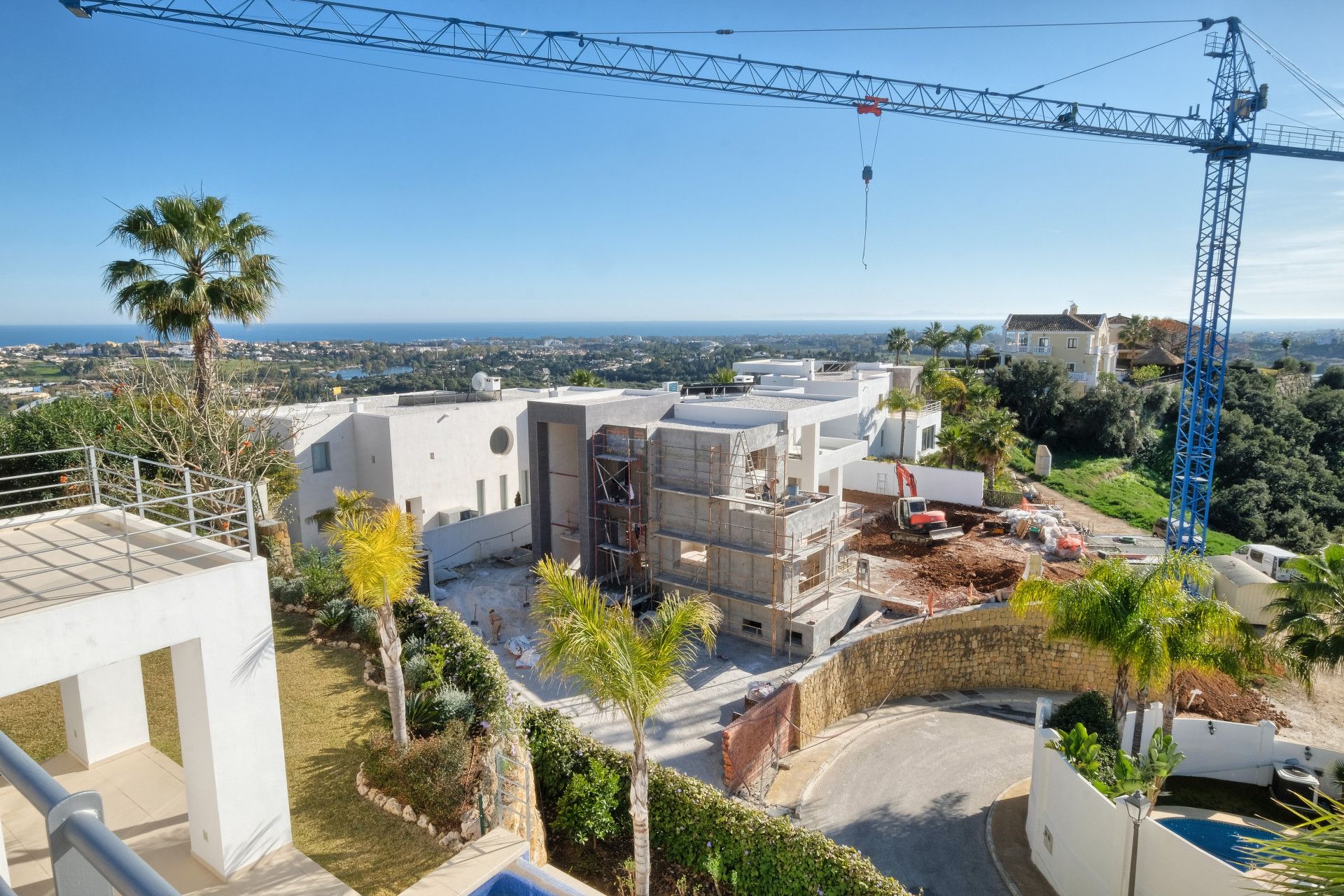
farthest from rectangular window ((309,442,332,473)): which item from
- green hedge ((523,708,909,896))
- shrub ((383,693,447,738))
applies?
green hedge ((523,708,909,896))

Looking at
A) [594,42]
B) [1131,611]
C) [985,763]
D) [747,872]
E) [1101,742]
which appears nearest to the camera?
[747,872]

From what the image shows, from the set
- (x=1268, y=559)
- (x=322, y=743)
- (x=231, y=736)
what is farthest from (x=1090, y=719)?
(x=1268, y=559)

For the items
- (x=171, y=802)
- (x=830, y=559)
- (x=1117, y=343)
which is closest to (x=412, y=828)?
(x=171, y=802)

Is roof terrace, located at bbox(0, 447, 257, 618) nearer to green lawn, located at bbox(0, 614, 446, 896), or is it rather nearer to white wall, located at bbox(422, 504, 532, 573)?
green lawn, located at bbox(0, 614, 446, 896)

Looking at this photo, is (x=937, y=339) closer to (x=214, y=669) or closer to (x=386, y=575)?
(x=386, y=575)

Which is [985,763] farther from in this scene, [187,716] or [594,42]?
[594,42]

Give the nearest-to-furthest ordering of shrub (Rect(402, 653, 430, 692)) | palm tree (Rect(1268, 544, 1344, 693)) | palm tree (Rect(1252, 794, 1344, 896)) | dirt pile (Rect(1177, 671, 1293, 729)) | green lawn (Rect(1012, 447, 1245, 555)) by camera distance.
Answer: palm tree (Rect(1252, 794, 1344, 896)) → shrub (Rect(402, 653, 430, 692)) → palm tree (Rect(1268, 544, 1344, 693)) → dirt pile (Rect(1177, 671, 1293, 729)) → green lawn (Rect(1012, 447, 1245, 555))

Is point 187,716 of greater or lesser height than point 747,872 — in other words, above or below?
above
